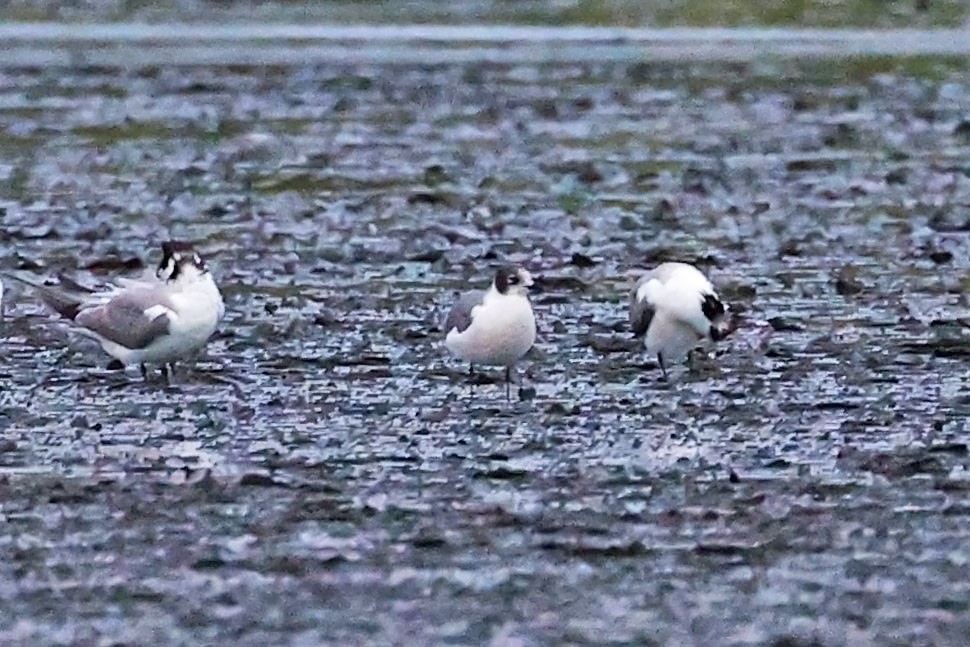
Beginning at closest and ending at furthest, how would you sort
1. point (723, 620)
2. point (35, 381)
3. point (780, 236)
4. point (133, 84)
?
point (723, 620) → point (35, 381) → point (780, 236) → point (133, 84)

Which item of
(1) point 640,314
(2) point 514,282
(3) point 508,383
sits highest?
(2) point 514,282

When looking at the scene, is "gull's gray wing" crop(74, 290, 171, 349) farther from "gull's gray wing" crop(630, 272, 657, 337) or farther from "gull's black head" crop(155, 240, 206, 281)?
"gull's gray wing" crop(630, 272, 657, 337)

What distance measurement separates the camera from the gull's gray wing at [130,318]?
45.2ft

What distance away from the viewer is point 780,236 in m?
18.1

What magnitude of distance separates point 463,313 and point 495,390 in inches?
17.9

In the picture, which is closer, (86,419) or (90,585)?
(90,585)

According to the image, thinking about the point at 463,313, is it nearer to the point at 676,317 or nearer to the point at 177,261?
the point at 676,317

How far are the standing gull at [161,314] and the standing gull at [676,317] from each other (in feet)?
6.54

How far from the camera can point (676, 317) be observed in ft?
45.1

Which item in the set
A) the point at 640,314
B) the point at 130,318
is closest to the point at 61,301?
the point at 130,318

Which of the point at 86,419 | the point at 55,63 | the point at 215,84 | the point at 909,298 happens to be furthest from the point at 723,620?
the point at 55,63

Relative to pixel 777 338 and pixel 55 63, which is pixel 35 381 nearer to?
pixel 777 338

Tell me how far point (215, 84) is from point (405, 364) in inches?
507

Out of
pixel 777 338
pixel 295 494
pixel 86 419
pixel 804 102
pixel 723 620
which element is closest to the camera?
pixel 723 620
